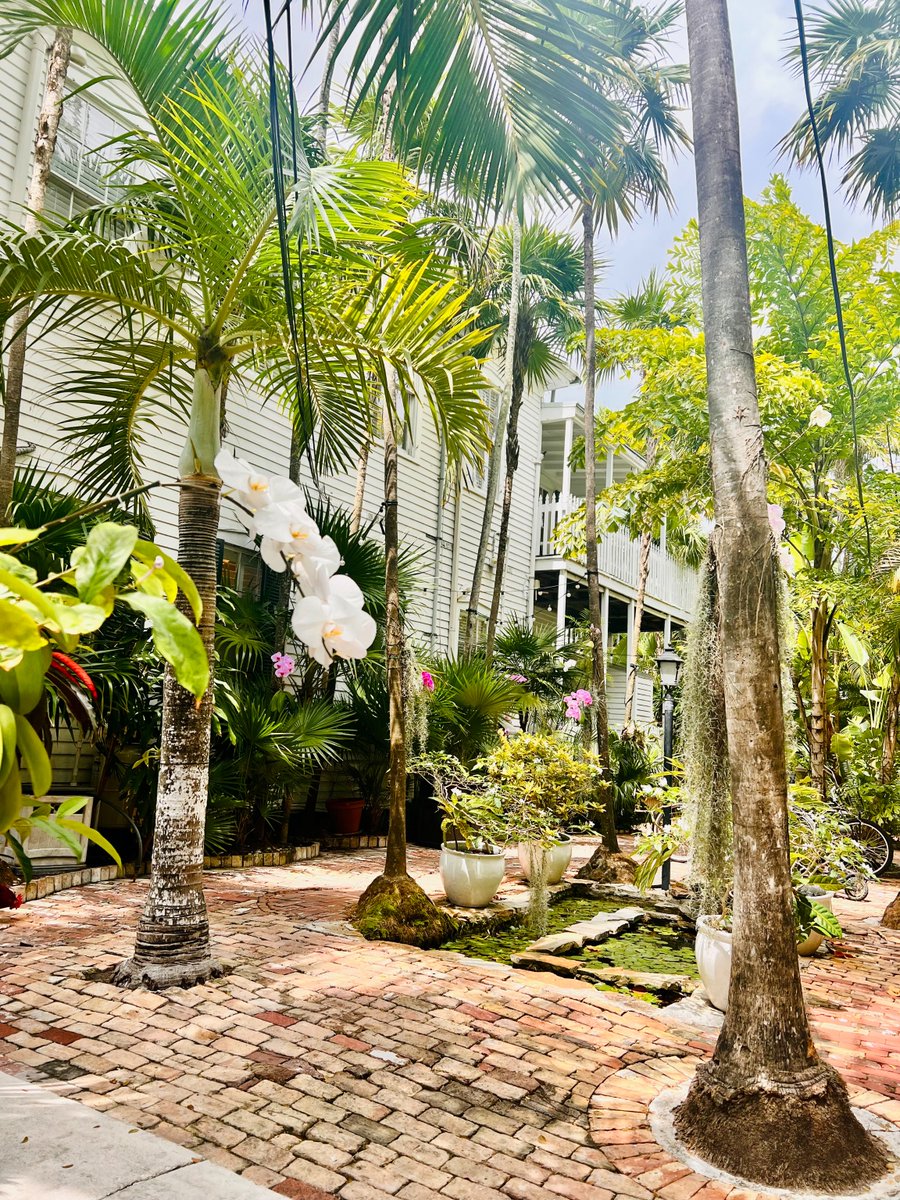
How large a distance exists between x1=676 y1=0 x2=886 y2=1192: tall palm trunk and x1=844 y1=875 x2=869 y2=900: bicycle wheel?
6.23 meters

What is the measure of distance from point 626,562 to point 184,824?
1514 centimetres

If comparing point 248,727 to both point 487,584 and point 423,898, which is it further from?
point 487,584

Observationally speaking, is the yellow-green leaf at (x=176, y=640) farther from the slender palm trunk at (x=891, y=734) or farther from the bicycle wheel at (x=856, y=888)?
the slender palm trunk at (x=891, y=734)

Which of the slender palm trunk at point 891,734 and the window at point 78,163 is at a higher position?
the window at point 78,163

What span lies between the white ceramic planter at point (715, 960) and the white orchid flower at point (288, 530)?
163 inches

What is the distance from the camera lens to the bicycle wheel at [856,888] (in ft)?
28.4

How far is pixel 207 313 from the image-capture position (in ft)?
15.3

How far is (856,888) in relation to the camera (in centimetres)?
873

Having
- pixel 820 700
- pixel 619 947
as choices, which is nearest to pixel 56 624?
pixel 619 947

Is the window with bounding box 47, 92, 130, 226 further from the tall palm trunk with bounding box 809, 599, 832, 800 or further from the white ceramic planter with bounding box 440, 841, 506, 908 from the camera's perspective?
the tall palm trunk with bounding box 809, 599, 832, 800

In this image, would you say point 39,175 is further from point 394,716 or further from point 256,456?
point 256,456

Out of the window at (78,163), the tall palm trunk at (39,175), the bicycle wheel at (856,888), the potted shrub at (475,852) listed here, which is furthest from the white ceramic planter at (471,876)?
the window at (78,163)

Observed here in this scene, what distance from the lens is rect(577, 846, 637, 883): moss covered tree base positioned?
8930mm

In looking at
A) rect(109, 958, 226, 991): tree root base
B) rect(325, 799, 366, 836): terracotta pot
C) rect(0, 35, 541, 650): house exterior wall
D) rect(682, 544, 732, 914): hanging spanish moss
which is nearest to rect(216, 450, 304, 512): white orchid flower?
rect(0, 35, 541, 650): house exterior wall
